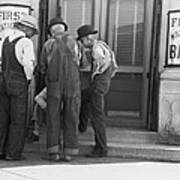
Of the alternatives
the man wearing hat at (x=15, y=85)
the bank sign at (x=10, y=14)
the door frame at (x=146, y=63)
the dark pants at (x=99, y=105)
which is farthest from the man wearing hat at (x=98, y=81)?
the door frame at (x=146, y=63)

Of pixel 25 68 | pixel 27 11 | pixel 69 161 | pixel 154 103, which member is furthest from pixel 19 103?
pixel 154 103

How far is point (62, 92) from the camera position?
7.77 m

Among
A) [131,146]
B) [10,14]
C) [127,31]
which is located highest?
[10,14]

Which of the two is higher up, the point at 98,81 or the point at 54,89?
the point at 98,81

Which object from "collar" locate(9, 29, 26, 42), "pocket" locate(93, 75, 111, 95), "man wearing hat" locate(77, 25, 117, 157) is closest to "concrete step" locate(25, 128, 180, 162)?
"man wearing hat" locate(77, 25, 117, 157)

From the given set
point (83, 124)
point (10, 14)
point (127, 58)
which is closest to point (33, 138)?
point (83, 124)

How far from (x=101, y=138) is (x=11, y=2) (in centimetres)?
264

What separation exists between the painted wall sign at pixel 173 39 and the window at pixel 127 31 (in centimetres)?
134

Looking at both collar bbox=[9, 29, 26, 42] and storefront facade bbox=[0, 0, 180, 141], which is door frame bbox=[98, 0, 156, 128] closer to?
storefront facade bbox=[0, 0, 180, 141]

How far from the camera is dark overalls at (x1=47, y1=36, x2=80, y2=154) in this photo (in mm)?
7730

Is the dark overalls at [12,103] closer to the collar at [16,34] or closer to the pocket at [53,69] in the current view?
the collar at [16,34]

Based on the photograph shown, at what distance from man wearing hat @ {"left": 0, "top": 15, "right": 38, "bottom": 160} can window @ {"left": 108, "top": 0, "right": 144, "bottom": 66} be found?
2.48 m

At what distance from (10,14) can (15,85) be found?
159 cm

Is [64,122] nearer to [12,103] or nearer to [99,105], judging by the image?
[99,105]
